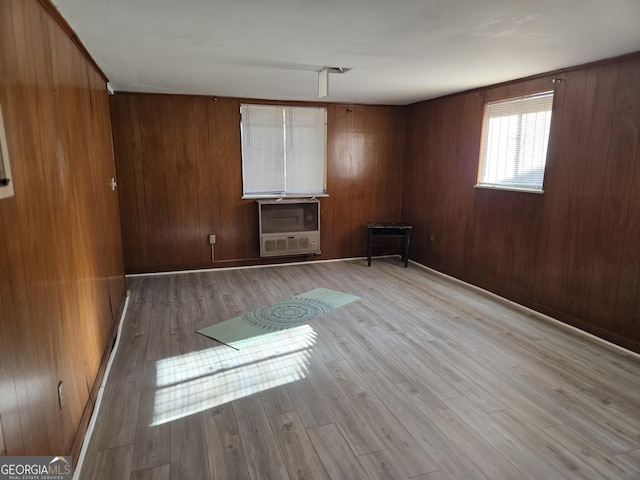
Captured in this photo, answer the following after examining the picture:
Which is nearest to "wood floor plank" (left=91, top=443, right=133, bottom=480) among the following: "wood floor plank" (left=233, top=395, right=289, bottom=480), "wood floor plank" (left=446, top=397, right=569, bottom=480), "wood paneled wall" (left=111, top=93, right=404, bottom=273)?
"wood floor plank" (left=233, top=395, right=289, bottom=480)

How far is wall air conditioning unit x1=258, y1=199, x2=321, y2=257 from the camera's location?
5.32 metres

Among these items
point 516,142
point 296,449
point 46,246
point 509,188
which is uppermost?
point 516,142

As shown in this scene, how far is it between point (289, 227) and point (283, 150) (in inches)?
Result: 41.8

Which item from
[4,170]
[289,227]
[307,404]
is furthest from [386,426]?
[289,227]

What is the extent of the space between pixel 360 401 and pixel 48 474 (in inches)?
62.3

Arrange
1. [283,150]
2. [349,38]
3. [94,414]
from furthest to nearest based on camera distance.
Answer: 1. [283,150]
2. [349,38]
3. [94,414]

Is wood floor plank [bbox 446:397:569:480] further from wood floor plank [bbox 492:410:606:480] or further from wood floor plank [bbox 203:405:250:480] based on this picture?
wood floor plank [bbox 203:405:250:480]

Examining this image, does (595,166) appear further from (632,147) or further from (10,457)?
(10,457)

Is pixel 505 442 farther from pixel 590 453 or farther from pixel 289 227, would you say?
pixel 289 227

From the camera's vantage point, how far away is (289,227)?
5.48 m

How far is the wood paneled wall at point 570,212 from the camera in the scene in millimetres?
3036

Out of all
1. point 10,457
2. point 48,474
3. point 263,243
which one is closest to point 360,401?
point 48,474

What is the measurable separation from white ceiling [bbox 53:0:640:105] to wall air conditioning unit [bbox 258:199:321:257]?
1.76m

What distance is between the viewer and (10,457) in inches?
48.8
